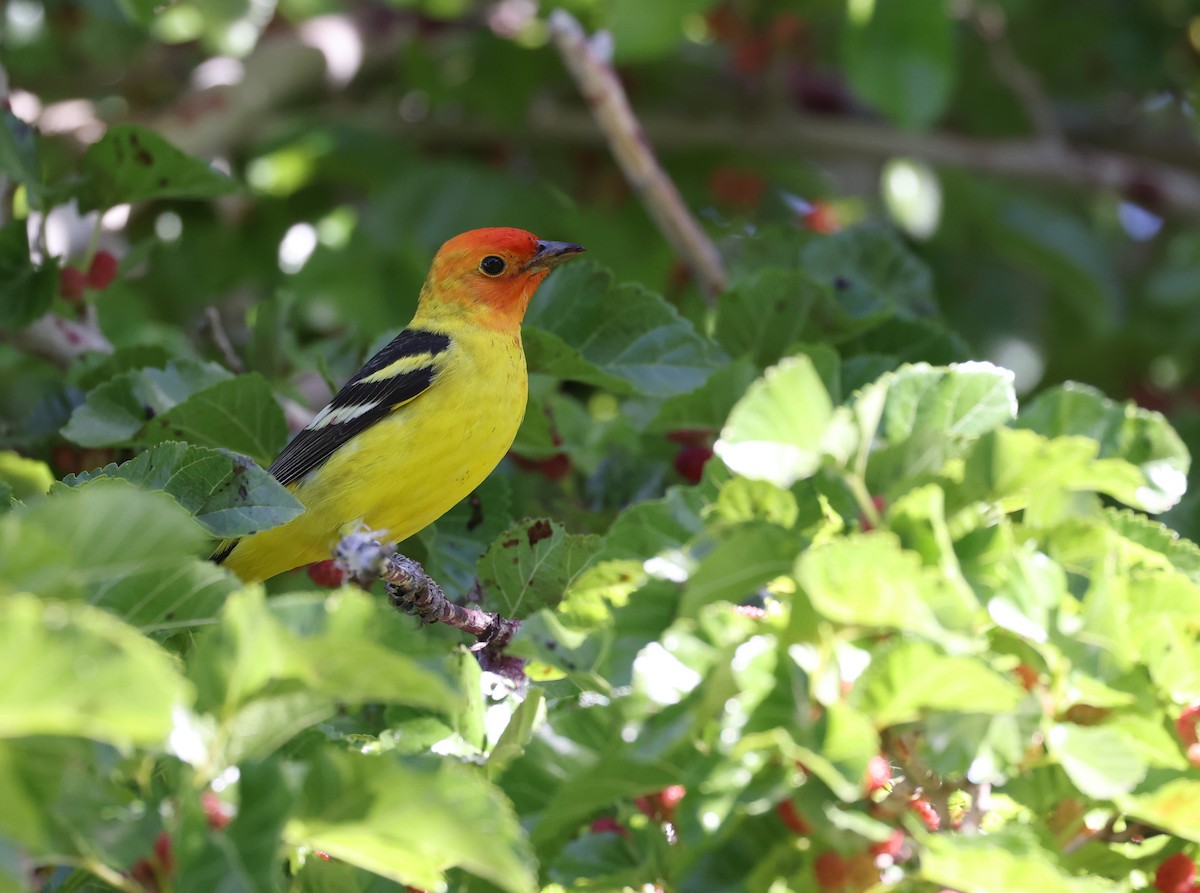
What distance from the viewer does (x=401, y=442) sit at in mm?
4219

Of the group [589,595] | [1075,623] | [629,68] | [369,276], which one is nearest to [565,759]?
[589,595]

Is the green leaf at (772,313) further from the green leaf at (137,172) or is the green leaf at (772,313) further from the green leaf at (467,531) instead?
the green leaf at (137,172)

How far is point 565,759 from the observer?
2156mm

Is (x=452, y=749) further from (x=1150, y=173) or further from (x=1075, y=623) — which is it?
(x=1150, y=173)

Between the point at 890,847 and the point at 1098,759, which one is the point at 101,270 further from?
the point at 1098,759

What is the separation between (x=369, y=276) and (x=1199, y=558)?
4981 millimetres

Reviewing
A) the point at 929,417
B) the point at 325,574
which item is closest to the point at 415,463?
the point at 325,574

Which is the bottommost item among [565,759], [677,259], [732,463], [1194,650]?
[677,259]

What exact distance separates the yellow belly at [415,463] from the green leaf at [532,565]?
30.9 inches

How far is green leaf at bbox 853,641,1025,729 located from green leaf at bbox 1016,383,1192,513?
0.57 meters

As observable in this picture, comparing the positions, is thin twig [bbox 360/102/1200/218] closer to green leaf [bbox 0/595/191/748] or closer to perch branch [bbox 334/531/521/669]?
perch branch [bbox 334/531/521/669]

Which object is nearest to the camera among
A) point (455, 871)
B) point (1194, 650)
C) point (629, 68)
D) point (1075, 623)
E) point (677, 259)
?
point (1075, 623)

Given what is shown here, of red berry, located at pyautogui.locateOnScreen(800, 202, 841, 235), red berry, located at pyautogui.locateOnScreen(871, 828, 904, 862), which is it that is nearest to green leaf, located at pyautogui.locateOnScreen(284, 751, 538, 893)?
red berry, located at pyautogui.locateOnScreen(871, 828, 904, 862)

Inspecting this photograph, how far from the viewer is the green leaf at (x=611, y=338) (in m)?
4.13
